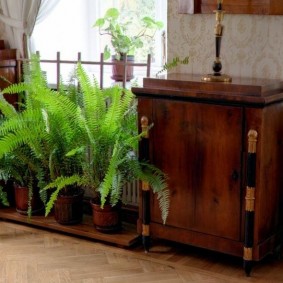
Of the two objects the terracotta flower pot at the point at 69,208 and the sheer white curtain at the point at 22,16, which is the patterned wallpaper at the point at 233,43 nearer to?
the terracotta flower pot at the point at 69,208

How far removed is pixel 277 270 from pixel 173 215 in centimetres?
57

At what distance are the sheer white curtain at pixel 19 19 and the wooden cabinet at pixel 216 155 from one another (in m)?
1.31

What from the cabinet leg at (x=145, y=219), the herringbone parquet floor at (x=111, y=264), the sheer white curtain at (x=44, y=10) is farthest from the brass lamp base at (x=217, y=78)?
the sheer white curtain at (x=44, y=10)

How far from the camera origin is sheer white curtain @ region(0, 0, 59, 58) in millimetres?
3805

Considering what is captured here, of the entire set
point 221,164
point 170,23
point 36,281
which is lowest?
point 36,281

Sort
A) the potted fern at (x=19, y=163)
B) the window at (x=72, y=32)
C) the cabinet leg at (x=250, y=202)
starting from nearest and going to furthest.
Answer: the cabinet leg at (x=250, y=202)
the potted fern at (x=19, y=163)
the window at (x=72, y=32)

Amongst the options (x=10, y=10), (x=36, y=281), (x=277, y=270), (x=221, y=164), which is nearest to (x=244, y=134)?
(x=221, y=164)

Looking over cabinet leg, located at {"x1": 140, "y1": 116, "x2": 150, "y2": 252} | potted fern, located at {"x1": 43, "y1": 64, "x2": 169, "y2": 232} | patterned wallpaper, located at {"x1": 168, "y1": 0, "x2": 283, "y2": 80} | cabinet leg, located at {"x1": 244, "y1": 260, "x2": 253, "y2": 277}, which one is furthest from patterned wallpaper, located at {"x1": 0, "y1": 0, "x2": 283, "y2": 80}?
cabinet leg, located at {"x1": 244, "y1": 260, "x2": 253, "y2": 277}

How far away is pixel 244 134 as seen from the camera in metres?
2.58

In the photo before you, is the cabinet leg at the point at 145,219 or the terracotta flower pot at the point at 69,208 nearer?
the cabinet leg at the point at 145,219

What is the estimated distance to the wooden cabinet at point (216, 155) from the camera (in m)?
2.58

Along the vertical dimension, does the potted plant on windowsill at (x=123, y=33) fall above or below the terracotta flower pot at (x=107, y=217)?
above

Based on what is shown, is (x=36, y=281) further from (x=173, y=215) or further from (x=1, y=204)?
(x=1, y=204)

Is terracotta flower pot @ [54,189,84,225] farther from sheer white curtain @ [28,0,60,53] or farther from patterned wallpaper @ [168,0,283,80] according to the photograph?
sheer white curtain @ [28,0,60,53]
